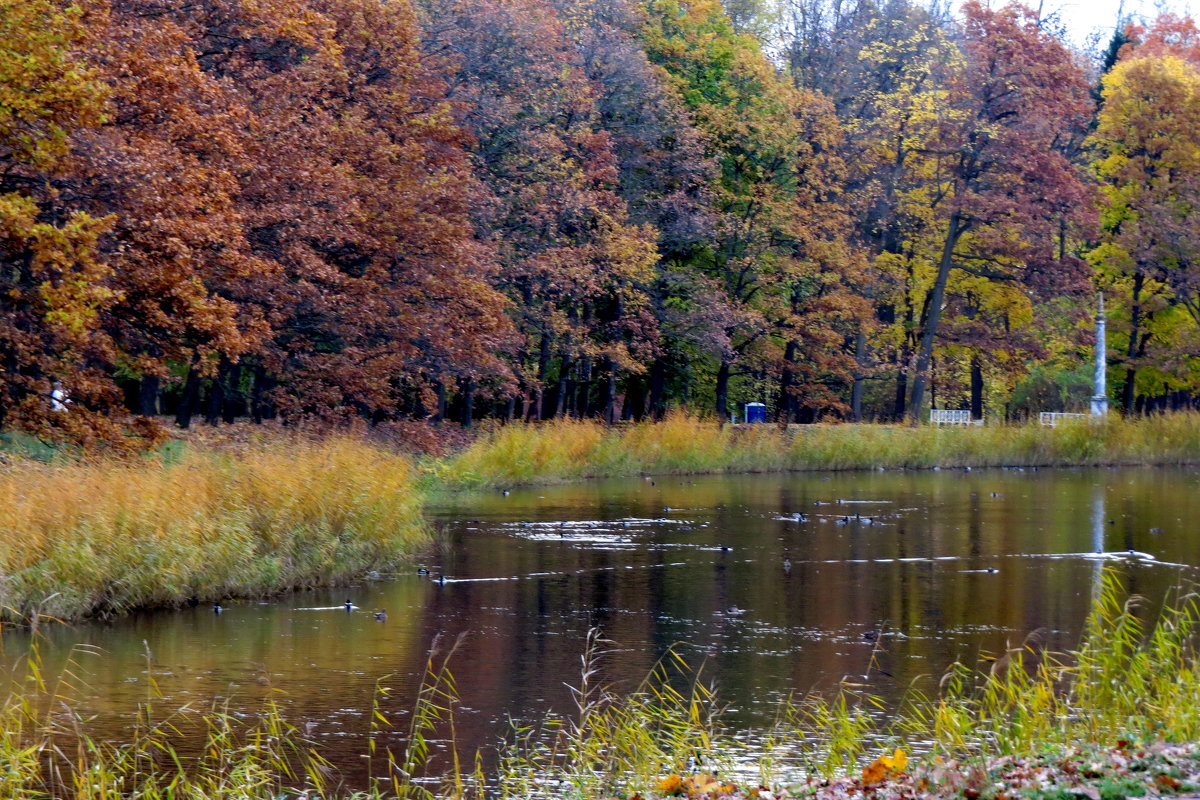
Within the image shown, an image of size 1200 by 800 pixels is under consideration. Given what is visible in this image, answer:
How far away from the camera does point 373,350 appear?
29219mm

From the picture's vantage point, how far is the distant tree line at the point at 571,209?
20.0 m

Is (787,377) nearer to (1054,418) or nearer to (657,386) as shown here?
(657,386)

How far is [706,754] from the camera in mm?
8617

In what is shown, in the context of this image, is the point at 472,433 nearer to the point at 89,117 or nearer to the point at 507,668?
the point at 89,117

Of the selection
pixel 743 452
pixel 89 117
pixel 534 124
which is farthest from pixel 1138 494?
pixel 89 117

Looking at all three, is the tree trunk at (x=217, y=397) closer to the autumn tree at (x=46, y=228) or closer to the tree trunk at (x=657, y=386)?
the autumn tree at (x=46, y=228)

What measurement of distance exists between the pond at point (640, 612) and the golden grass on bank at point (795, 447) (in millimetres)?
5015

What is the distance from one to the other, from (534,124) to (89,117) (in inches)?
826

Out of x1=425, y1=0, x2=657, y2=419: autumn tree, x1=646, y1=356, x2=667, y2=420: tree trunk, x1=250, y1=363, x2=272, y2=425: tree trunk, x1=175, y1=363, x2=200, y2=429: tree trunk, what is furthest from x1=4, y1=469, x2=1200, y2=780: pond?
x1=646, y1=356, x2=667, y2=420: tree trunk

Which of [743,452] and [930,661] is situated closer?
[930,661]

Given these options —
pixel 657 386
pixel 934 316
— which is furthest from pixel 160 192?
pixel 934 316

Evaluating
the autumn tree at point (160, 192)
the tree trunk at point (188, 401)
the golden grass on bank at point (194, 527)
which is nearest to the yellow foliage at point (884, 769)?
the golden grass on bank at point (194, 527)

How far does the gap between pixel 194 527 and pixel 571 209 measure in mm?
23620

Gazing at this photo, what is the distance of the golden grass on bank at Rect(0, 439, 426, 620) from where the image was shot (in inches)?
551
